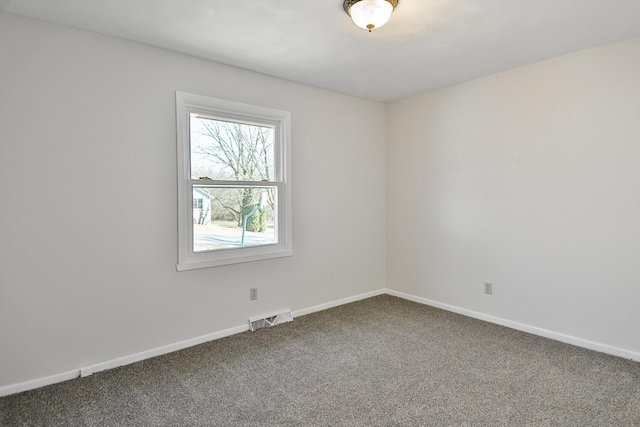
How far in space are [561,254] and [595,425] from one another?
1526mm

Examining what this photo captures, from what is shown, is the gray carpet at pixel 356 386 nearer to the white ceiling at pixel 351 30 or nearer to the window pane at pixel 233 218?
the window pane at pixel 233 218

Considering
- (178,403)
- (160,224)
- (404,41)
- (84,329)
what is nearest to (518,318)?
(404,41)

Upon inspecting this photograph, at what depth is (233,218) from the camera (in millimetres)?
3426

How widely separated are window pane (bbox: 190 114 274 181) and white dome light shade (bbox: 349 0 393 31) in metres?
1.63

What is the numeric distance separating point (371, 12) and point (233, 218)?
211 centimetres

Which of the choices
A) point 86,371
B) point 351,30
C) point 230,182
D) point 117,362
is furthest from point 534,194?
point 86,371

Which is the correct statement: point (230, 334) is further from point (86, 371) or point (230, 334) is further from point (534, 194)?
point (534, 194)

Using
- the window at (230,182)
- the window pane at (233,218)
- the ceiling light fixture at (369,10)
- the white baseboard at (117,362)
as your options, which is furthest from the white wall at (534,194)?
the white baseboard at (117,362)

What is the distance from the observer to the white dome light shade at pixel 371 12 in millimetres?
2080

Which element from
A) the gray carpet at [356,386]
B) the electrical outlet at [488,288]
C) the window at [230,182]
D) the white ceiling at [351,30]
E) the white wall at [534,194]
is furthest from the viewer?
the electrical outlet at [488,288]

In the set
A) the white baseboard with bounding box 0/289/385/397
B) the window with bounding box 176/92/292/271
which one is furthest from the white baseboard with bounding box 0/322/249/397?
the window with bounding box 176/92/292/271

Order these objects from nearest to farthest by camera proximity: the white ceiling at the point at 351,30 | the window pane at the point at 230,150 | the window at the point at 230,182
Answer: the white ceiling at the point at 351,30 < the window at the point at 230,182 < the window pane at the point at 230,150

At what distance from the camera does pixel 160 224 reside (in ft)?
9.56

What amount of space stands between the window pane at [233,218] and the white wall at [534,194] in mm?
1747
